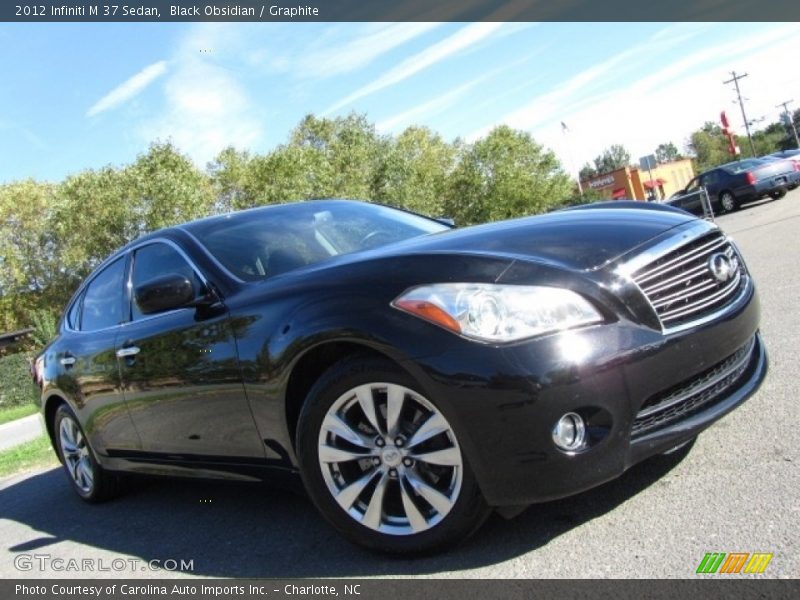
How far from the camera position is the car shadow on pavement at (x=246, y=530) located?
2965 mm

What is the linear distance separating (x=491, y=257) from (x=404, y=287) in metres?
0.34

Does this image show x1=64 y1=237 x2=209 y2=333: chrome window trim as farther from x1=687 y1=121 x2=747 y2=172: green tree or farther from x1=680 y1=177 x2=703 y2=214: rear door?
x1=687 y1=121 x2=747 y2=172: green tree

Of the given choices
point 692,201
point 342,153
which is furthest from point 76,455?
point 342,153

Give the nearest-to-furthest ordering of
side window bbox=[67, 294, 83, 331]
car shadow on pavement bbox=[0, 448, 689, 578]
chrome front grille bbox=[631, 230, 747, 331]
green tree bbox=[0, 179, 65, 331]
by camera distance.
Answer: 1. chrome front grille bbox=[631, 230, 747, 331]
2. car shadow on pavement bbox=[0, 448, 689, 578]
3. side window bbox=[67, 294, 83, 331]
4. green tree bbox=[0, 179, 65, 331]

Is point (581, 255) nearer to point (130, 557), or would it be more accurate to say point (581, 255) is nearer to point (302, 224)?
point (302, 224)

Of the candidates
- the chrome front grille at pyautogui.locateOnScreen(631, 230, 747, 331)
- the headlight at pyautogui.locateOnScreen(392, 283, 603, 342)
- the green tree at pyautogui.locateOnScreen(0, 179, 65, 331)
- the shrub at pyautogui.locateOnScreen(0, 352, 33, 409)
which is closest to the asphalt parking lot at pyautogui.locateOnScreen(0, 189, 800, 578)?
the chrome front grille at pyautogui.locateOnScreen(631, 230, 747, 331)

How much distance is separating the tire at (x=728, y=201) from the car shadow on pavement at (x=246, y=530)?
2154cm

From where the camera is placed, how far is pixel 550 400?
2.52 meters

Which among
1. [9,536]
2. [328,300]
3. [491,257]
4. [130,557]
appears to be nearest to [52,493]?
[9,536]

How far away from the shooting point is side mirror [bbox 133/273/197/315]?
3447mm

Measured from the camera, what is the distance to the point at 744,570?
7.70ft

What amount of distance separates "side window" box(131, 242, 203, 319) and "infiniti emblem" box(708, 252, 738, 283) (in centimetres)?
231

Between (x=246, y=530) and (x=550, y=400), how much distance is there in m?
1.98
